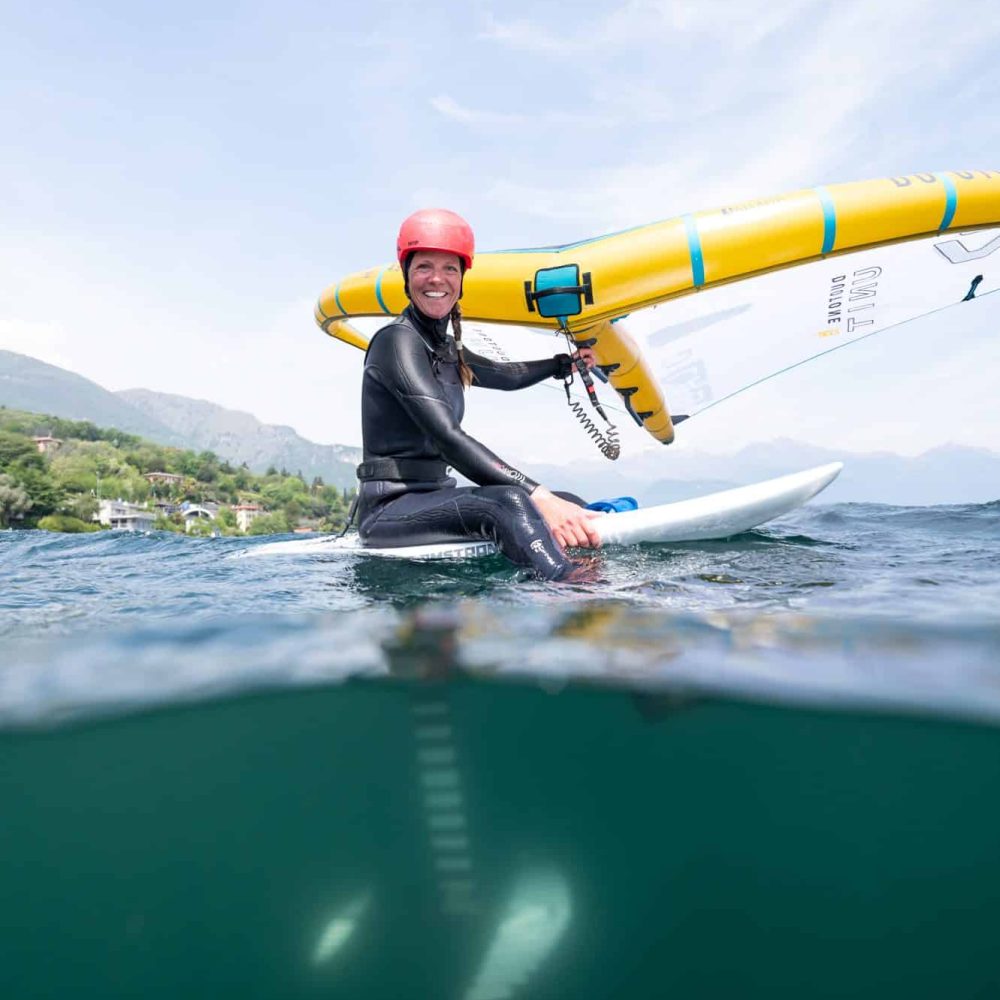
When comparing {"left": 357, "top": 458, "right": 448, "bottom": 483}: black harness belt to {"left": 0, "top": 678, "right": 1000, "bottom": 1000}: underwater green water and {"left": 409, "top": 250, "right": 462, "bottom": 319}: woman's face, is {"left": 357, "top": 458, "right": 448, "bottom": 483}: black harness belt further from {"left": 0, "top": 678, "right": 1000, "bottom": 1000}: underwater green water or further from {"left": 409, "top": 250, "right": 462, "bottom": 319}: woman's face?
{"left": 0, "top": 678, "right": 1000, "bottom": 1000}: underwater green water

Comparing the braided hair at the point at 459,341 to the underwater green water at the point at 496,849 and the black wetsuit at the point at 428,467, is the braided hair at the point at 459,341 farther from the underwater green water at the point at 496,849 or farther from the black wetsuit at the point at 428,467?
the underwater green water at the point at 496,849

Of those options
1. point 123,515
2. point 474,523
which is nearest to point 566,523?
point 474,523

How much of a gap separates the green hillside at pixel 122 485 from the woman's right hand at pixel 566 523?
173ft

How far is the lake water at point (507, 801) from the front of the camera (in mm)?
2115

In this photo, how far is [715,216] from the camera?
573cm

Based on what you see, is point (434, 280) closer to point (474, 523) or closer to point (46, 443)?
point (474, 523)

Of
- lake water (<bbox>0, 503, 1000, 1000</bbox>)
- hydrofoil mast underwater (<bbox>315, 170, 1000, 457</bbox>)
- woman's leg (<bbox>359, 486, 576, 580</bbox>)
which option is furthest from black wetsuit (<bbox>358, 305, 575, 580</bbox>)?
hydrofoil mast underwater (<bbox>315, 170, 1000, 457</bbox>)

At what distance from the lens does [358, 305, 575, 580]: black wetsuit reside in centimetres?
349

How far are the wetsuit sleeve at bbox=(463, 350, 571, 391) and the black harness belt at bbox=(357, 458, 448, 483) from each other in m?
1.21

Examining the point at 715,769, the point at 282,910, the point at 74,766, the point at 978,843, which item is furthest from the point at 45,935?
the point at 978,843

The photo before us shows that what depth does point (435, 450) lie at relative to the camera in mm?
4141

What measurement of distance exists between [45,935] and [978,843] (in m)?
3.06

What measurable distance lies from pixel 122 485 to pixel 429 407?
269 feet

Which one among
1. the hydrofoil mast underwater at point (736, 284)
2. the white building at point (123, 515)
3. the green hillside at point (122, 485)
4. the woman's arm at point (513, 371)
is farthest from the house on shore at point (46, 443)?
the woman's arm at point (513, 371)
